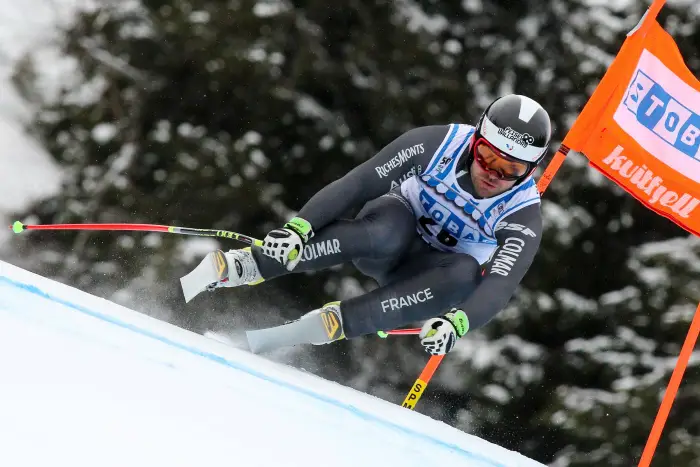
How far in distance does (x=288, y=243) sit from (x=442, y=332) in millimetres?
574

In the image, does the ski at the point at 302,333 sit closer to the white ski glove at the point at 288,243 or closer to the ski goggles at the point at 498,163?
the white ski glove at the point at 288,243

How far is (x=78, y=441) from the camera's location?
48.8 inches

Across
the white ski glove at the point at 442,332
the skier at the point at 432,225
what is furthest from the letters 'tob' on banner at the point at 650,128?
the white ski glove at the point at 442,332

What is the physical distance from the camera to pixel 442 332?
2.73m

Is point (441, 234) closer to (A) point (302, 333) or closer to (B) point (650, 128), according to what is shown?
(A) point (302, 333)

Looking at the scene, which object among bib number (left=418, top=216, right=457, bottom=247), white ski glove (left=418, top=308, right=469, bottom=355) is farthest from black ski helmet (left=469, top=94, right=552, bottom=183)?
white ski glove (left=418, top=308, right=469, bottom=355)

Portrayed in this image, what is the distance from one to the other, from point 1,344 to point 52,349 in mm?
103

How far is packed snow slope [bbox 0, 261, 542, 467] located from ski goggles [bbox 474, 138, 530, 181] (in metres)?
0.96

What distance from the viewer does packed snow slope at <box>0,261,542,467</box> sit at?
4.11 feet

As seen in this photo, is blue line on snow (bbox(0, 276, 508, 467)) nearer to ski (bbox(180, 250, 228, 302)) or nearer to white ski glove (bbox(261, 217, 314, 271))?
white ski glove (bbox(261, 217, 314, 271))

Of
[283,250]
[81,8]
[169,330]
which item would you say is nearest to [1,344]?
[169,330]

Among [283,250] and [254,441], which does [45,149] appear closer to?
[283,250]

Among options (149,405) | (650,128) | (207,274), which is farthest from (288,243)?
(650,128)

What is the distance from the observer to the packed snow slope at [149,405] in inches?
49.3
